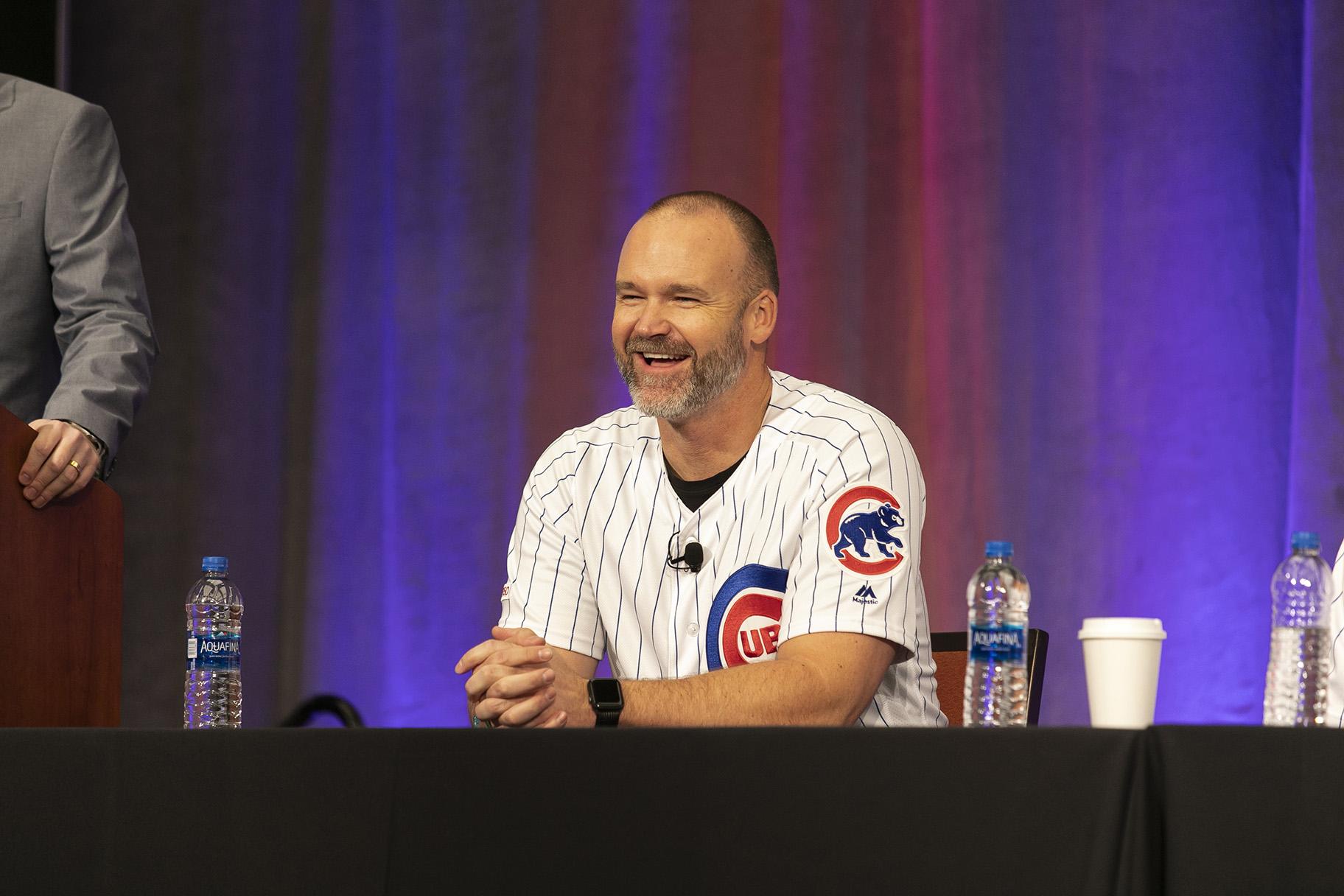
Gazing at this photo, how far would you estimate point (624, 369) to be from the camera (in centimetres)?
221

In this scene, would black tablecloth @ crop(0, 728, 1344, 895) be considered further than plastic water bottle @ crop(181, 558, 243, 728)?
No

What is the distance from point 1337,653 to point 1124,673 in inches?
26.2

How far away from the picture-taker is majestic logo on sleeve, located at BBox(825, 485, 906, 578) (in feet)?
6.28

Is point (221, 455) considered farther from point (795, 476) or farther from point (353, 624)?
point (795, 476)

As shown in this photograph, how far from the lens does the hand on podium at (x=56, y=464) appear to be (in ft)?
5.84

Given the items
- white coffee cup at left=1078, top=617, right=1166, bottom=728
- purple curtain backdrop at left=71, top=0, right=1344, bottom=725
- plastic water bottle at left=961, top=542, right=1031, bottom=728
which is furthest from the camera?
purple curtain backdrop at left=71, top=0, right=1344, bottom=725

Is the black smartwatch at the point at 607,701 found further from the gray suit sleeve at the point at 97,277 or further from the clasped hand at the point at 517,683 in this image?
the gray suit sleeve at the point at 97,277

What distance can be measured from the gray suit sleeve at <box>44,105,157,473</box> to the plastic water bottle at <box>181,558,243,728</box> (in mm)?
339

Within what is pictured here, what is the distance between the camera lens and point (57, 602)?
6.00 ft

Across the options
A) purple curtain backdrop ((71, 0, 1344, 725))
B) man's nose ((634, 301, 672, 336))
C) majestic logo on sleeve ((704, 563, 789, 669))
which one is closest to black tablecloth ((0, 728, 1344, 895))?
majestic logo on sleeve ((704, 563, 789, 669))

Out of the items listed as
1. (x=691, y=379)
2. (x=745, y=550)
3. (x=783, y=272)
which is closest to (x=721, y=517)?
(x=745, y=550)

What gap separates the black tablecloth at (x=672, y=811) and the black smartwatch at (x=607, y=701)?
0.50 meters

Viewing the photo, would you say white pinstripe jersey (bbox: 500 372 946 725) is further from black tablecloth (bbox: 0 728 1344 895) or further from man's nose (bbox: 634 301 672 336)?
black tablecloth (bbox: 0 728 1344 895)

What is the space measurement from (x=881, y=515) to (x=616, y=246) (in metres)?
2.05
